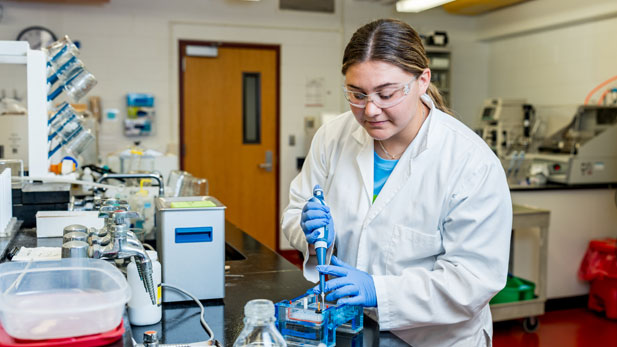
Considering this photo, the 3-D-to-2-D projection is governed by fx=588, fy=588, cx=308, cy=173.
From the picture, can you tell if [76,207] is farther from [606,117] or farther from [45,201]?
[606,117]

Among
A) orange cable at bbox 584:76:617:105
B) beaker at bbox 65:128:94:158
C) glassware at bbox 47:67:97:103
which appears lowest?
beaker at bbox 65:128:94:158

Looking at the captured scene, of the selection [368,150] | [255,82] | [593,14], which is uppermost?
[593,14]

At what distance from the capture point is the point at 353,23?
591 cm

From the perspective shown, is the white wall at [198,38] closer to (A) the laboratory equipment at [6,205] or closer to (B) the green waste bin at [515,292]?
(B) the green waste bin at [515,292]

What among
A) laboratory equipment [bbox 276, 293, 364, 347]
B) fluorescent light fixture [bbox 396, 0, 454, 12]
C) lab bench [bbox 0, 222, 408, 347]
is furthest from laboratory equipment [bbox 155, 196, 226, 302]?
fluorescent light fixture [bbox 396, 0, 454, 12]

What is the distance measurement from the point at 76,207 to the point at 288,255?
3.72m

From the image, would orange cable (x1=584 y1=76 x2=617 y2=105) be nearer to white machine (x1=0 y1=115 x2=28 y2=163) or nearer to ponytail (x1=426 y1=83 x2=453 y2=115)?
ponytail (x1=426 y1=83 x2=453 y2=115)

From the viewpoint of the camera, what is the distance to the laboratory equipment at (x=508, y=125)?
203 inches

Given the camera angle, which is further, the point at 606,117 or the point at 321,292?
the point at 606,117

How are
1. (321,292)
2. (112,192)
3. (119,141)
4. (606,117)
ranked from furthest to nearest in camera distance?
1. (119,141)
2. (606,117)
3. (112,192)
4. (321,292)

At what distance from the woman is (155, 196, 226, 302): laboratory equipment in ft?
0.82

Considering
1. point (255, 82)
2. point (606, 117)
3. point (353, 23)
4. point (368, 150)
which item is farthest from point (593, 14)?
point (368, 150)

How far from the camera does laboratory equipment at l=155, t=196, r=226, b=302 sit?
1.55 metres

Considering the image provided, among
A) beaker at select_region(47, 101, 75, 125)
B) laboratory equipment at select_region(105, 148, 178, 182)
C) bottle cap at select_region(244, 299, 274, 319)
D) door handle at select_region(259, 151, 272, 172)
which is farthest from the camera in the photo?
door handle at select_region(259, 151, 272, 172)
